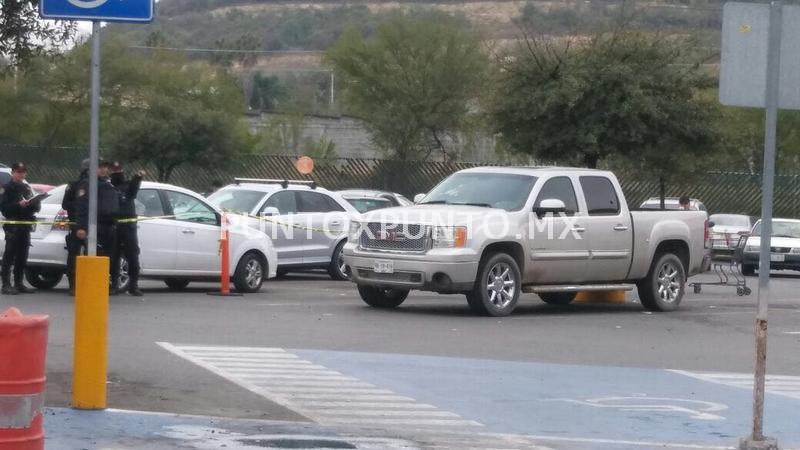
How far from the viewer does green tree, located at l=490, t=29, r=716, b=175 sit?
30.4 metres

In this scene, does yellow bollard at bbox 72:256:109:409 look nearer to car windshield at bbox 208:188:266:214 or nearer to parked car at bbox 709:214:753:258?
car windshield at bbox 208:188:266:214

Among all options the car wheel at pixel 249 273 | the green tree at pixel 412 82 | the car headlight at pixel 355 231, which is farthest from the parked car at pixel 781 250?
the car headlight at pixel 355 231

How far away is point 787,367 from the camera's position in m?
14.7

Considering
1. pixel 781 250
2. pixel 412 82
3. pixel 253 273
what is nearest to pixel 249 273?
pixel 253 273

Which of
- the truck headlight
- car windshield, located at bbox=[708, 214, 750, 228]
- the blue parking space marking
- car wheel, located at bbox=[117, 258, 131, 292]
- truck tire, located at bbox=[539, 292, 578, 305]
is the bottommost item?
the blue parking space marking

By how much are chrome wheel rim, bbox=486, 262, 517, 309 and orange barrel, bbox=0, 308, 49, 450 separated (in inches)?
420

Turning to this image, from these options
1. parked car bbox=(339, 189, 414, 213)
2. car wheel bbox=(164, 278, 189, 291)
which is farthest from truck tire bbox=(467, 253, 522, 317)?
parked car bbox=(339, 189, 414, 213)

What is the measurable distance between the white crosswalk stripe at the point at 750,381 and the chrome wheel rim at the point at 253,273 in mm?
8697

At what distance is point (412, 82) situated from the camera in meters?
46.2

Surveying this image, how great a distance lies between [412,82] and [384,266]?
29.1 m

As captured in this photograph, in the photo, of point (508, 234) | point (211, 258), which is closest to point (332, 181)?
point (211, 258)

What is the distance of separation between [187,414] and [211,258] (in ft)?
34.0

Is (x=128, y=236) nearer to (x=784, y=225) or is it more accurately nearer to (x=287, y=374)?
(x=287, y=374)

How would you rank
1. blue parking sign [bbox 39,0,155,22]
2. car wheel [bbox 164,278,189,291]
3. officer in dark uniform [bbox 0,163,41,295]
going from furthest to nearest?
1. car wheel [bbox 164,278,189,291]
2. officer in dark uniform [bbox 0,163,41,295]
3. blue parking sign [bbox 39,0,155,22]
